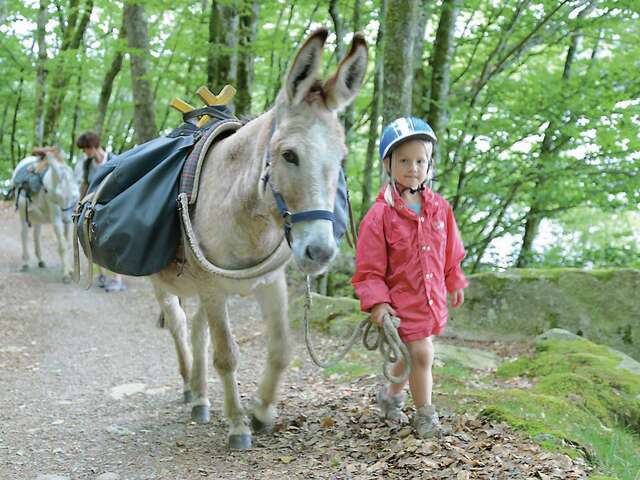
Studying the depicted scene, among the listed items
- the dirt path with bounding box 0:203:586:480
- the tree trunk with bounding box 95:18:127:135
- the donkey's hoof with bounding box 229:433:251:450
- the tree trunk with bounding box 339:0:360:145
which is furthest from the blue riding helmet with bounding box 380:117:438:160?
the tree trunk with bounding box 95:18:127:135

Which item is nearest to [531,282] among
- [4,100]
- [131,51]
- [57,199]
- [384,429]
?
[384,429]

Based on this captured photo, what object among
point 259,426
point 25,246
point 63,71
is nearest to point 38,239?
point 25,246

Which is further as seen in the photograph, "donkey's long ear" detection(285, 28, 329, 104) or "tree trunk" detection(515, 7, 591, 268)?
"tree trunk" detection(515, 7, 591, 268)

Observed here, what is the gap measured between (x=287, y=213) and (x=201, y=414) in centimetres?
231

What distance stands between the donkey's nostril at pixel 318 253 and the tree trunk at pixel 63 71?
13452mm

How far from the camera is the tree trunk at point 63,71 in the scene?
16.0 meters

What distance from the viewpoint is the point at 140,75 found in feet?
32.1

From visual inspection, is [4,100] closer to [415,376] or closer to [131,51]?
[131,51]

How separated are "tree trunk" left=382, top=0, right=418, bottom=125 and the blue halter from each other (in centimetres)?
344

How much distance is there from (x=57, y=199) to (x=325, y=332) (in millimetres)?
6052

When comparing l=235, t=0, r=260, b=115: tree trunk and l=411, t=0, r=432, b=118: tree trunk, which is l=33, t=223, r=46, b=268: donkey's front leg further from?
l=411, t=0, r=432, b=118: tree trunk

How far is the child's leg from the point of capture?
3438mm

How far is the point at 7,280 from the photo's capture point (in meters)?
10.5

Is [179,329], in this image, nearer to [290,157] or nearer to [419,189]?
[419,189]
